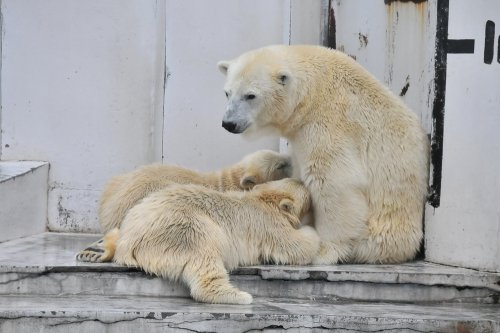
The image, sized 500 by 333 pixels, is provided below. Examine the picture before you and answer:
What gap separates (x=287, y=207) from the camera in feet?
16.9

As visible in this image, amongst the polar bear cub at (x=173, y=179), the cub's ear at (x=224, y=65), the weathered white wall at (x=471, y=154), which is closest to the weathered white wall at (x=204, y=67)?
the polar bear cub at (x=173, y=179)

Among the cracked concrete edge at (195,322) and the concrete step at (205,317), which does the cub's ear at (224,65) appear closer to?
the concrete step at (205,317)

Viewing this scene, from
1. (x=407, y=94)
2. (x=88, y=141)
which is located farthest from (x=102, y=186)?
(x=407, y=94)

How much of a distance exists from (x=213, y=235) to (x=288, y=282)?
0.51 metres

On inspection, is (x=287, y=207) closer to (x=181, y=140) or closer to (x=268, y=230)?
(x=268, y=230)

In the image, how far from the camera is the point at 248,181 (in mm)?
5730

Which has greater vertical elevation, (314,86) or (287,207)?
(314,86)

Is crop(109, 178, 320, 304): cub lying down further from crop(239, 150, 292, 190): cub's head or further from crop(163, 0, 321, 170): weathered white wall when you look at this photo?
crop(163, 0, 321, 170): weathered white wall

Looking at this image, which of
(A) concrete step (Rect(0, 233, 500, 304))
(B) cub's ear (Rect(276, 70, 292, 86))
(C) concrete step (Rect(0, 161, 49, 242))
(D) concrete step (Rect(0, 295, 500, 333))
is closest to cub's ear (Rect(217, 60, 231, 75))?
(B) cub's ear (Rect(276, 70, 292, 86))

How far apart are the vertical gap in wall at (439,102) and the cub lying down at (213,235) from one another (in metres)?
0.77

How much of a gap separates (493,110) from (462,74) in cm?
32

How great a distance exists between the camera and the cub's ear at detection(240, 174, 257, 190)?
5.70 metres

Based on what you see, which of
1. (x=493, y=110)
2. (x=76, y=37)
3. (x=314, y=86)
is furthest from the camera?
(x=76, y=37)

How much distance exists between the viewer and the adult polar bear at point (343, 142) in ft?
17.2
